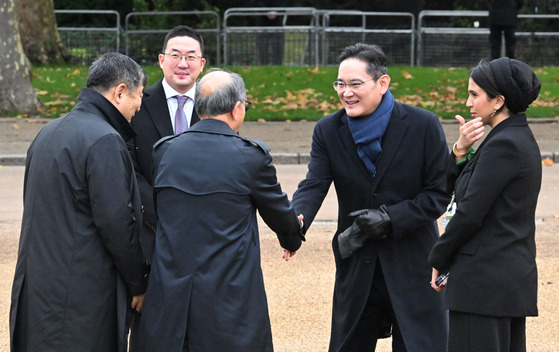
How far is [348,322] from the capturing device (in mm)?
4676

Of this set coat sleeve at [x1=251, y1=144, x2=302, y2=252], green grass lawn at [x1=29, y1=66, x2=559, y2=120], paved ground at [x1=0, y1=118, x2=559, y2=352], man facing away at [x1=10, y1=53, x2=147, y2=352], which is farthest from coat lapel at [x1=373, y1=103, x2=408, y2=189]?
green grass lawn at [x1=29, y1=66, x2=559, y2=120]

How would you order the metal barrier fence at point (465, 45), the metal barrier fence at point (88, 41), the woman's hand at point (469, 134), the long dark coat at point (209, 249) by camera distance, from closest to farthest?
the long dark coat at point (209, 249) < the woman's hand at point (469, 134) < the metal barrier fence at point (465, 45) < the metal barrier fence at point (88, 41)

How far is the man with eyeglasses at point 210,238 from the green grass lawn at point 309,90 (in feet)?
39.1

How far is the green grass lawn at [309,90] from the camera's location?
16188 millimetres

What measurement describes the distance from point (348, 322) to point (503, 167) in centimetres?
128

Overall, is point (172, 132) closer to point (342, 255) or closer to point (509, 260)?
point (342, 255)

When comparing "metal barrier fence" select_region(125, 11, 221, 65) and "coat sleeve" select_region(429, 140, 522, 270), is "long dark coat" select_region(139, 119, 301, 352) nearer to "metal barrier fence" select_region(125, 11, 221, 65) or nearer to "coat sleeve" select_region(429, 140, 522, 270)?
"coat sleeve" select_region(429, 140, 522, 270)

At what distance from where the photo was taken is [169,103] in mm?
5312

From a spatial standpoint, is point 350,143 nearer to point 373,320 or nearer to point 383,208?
point 383,208

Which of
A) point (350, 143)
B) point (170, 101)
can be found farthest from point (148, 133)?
point (350, 143)

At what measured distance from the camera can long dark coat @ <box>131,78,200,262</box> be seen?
16.3 feet

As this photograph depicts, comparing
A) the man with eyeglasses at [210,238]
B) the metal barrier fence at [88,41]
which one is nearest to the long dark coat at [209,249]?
the man with eyeglasses at [210,238]

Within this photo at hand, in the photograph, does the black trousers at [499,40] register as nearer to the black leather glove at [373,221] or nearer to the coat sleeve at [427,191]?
the coat sleeve at [427,191]

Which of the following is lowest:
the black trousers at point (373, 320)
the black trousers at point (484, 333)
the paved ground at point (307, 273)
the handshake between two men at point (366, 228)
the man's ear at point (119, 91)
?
the paved ground at point (307, 273)
